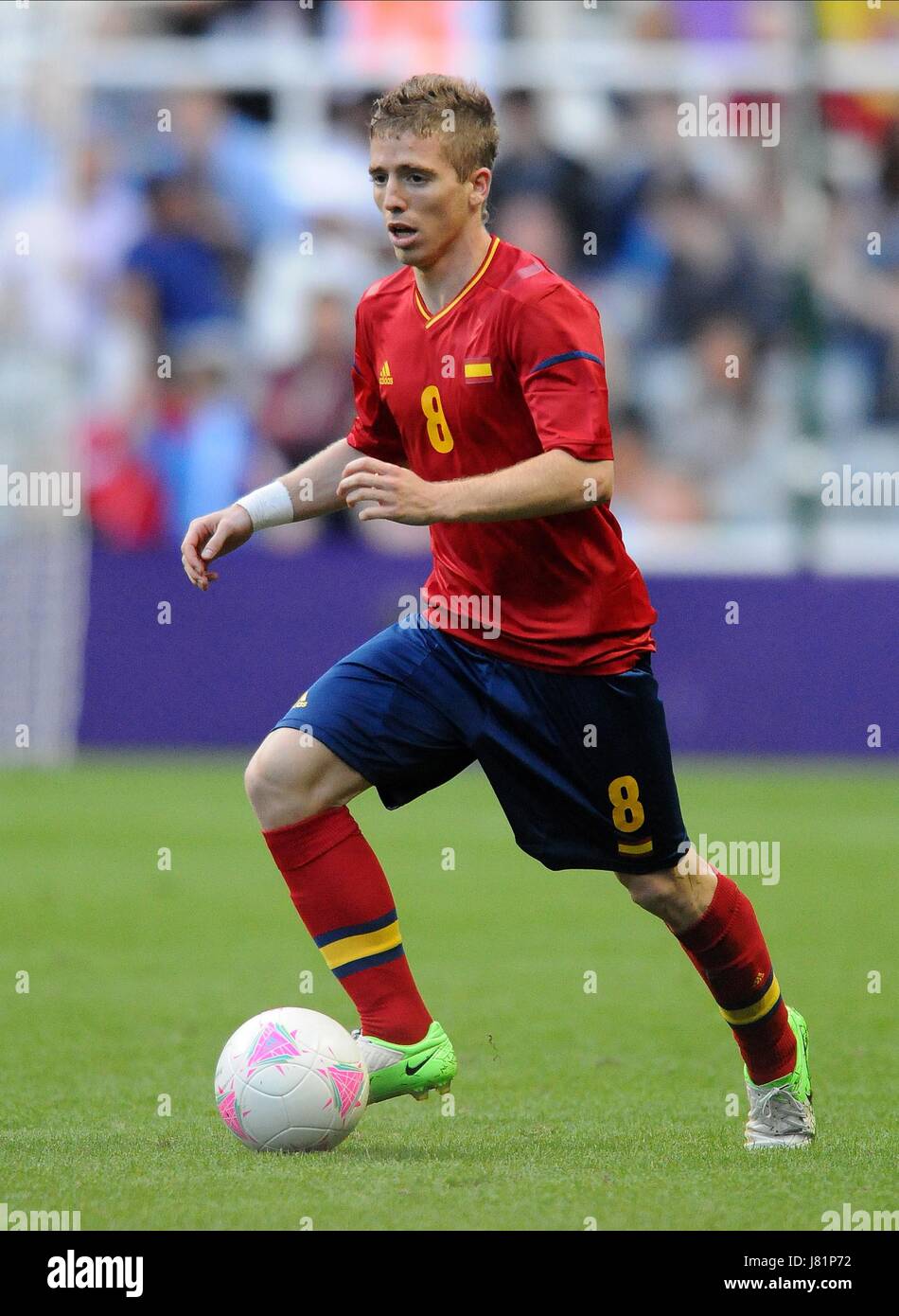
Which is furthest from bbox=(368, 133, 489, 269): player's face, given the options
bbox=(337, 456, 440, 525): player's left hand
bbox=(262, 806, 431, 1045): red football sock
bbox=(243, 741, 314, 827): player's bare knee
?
bbox=(262, 806, 431, 1045): red football sock

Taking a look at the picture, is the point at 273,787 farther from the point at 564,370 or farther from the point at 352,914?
the point at 564,370

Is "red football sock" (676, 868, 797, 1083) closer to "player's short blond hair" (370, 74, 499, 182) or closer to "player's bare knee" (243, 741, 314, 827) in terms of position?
"player's bare knee" (243, 741, 314, 827)

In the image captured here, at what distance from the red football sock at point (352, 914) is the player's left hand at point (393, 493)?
2.87 feet

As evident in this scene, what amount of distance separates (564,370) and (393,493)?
1.68 feet

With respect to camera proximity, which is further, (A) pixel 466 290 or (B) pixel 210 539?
(B) pixel 210 539

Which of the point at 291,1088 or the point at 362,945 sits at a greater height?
the point at 362,945

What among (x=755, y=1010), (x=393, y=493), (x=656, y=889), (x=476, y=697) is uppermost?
(x=393, y=493)

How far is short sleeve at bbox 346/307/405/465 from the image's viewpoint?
487cm

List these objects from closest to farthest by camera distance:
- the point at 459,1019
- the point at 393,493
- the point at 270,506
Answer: the point at 393,493
the point at 270,506
the point at 459,1019

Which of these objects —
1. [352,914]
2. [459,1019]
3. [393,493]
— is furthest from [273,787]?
[459,1019]

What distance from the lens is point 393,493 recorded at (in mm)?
4047

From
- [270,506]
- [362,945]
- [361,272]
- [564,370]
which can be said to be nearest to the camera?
[564,370]

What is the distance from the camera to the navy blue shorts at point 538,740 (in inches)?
180
